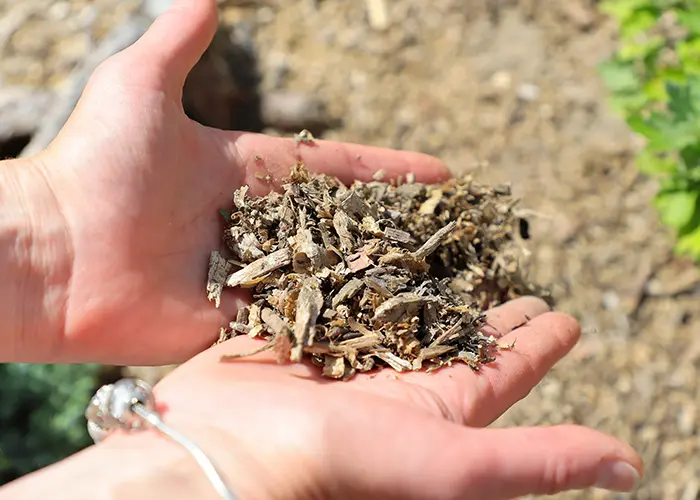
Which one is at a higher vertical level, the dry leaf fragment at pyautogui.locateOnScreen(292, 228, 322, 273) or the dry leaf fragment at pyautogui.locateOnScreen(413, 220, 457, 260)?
the dry leaf fragment at pyautogui.locateOnScreen(292, 228, 322, 273)

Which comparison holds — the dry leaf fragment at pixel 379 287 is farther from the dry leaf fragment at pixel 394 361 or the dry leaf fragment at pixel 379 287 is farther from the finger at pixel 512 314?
the finger at pixel 512 314

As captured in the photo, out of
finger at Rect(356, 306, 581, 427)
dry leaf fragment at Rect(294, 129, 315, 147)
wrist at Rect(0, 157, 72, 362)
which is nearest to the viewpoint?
finger at Rect(356, 306, 581, 427)

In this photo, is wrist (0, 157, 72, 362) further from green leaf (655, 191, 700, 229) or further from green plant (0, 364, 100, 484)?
green leaf (655, 191, 700, 229)

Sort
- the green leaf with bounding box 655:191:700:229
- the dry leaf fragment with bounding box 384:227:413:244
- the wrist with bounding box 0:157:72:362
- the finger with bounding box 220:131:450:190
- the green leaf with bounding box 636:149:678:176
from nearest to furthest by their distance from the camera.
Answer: the wrist with bounding box 0:157:72:362 → the dry leaf fragment with bounding box 384:227:413:244 → the finger with bounding box 220:131:450:190 → the green leaf with bounding box 655:191:700:229 → the green leaf with bounding box 636:149:678:176

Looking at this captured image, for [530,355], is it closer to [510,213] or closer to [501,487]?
[501,487]

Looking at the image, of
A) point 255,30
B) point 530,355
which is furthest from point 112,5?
point 530,355

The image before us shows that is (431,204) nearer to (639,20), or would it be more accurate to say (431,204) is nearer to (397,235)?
(397,235)

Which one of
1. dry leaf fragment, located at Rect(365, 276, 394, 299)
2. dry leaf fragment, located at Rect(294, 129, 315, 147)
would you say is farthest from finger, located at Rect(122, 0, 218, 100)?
dry leaf fragment, located at Rect(365, 276, 394, 299)
